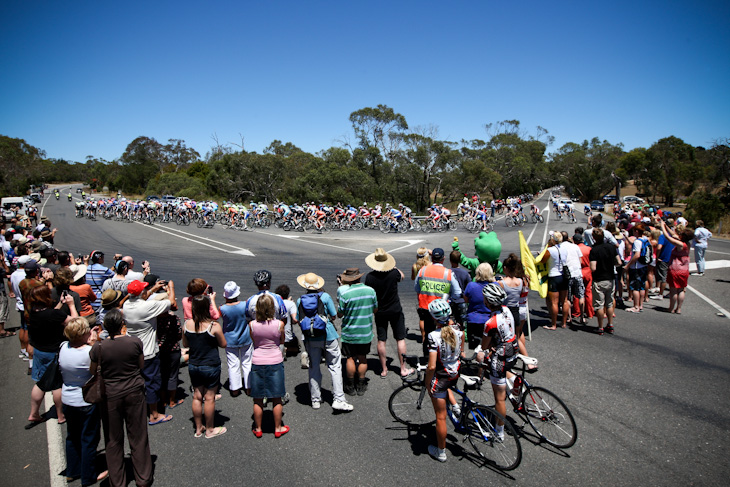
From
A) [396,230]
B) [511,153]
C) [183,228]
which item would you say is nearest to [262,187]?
[183,228]

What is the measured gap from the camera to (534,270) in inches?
284

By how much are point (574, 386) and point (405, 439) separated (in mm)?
2707

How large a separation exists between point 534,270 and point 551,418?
333 centimetres

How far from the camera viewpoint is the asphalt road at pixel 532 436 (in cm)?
400

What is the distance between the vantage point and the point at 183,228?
29.8 metres

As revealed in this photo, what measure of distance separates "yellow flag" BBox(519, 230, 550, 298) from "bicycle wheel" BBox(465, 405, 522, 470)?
3.44 m

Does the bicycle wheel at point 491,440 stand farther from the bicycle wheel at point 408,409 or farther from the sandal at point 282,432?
the sandal at point 282,432

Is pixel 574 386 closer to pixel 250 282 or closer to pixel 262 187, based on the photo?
pixel 250 282

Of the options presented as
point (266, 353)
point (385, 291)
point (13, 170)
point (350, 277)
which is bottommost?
point (266, 353)

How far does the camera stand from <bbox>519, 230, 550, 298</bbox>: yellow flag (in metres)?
7.07

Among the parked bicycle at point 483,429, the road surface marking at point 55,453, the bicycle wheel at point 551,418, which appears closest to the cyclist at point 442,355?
the parked bicycle at point 483,429

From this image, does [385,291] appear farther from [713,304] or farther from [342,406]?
[713,304]

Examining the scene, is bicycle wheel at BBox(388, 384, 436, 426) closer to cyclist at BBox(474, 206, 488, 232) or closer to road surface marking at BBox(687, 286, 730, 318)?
→ road surface marking at BBox(687, 286, 730, 318)

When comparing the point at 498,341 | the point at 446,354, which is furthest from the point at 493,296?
the point at 446,354
